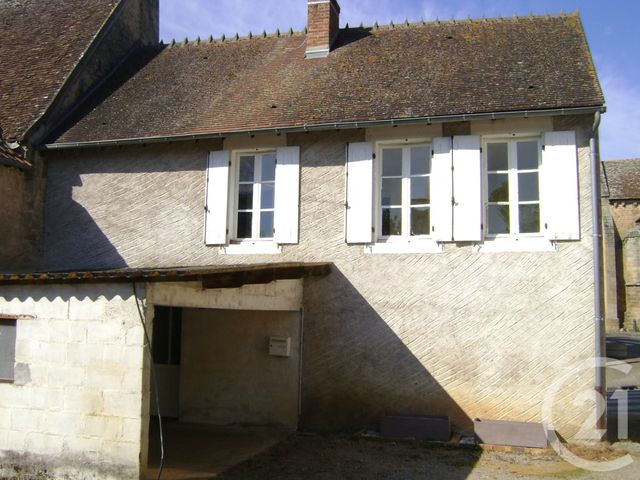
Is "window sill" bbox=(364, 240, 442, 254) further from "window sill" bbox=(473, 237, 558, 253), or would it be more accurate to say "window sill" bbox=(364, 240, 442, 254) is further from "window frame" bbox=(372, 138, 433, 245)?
"window sill" bbox=(473, 237, 558, 253)

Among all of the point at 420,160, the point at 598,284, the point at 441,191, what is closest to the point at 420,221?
the point at 441,191

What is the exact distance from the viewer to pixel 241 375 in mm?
9438

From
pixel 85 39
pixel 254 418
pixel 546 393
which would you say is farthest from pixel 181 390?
pixel 85 39

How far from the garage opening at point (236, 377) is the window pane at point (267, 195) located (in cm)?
167

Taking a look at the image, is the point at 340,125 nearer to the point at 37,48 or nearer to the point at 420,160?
the point at 420,160

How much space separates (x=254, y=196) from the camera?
9883 millimetres

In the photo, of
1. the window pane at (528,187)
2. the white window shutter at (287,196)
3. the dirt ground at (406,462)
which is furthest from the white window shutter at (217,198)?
the window pane at (528,187)

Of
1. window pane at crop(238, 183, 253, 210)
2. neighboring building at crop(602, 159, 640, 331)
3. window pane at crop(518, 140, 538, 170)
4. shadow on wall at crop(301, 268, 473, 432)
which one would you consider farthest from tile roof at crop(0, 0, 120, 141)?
neighboring building at crop(602, 159, 640, 331)

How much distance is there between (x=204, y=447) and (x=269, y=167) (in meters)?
4.24

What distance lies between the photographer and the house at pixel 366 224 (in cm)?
851

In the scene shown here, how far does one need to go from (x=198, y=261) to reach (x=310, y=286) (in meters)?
1.81

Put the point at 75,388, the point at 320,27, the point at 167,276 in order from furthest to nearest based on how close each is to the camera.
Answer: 1. the point at 320,27
2. the point at 75,388
3. the point at 167,276

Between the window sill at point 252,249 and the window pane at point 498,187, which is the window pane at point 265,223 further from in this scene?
the window pane at point 498,187

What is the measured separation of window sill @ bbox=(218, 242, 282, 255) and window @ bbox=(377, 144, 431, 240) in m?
1.59
